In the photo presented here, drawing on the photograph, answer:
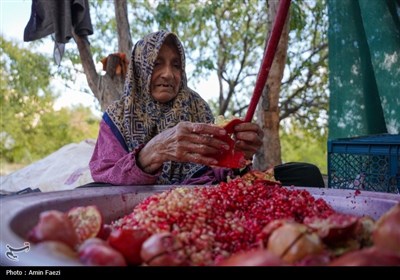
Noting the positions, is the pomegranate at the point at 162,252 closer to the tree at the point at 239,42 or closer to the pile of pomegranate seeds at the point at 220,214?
the pile of pomegranate seeds at the point at 220,214

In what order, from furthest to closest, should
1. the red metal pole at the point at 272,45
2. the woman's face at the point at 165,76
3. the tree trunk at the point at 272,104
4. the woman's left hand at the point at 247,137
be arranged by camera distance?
the tree trunk at the point at 272,104 → the woman's face at the point at 165,76 → the woman's left hand at the point at 247,137 → the red metal pole at the point at 272,45

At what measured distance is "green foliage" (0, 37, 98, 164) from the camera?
8586mm

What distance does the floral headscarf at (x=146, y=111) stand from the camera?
230cm

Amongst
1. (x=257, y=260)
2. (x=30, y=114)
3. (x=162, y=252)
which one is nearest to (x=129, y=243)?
(x=162, y=252)

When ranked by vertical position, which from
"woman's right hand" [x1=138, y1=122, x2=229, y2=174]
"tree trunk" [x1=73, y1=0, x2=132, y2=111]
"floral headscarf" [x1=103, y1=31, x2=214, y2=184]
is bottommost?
"woman's right hand" [x1=138, y1=122, x2=229, y2=174]

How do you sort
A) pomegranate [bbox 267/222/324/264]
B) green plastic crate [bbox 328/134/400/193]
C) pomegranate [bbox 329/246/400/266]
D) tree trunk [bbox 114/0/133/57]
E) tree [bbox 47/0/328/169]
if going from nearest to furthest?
pomegranate [bbox 329/246/400/266] < pomegranate [bbox 267/222/324/264] < green plastic crate [bbox 328/134/400/193] < tree trunk [bbox 114/0/133/57] < tree [bbox 47/0/328/169]

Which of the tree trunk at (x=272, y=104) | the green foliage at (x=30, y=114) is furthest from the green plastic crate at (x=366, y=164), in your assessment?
the green foliage at (x=30, y=114)

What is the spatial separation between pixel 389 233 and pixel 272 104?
329 cm

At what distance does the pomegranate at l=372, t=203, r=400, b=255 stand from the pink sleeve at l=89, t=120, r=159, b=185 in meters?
1.30

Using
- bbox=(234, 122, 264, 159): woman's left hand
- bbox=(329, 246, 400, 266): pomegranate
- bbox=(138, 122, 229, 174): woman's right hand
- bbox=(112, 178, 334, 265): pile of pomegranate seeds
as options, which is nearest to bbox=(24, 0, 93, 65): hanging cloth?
bbox=(138, 122, 229, 174): woman's right hand

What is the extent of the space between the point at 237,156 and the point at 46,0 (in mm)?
3055

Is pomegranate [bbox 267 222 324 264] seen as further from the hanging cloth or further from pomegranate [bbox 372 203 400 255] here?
the hanging cloth

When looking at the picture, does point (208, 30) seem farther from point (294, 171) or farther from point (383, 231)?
point (383, 231)

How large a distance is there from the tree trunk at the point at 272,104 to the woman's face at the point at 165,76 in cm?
143
